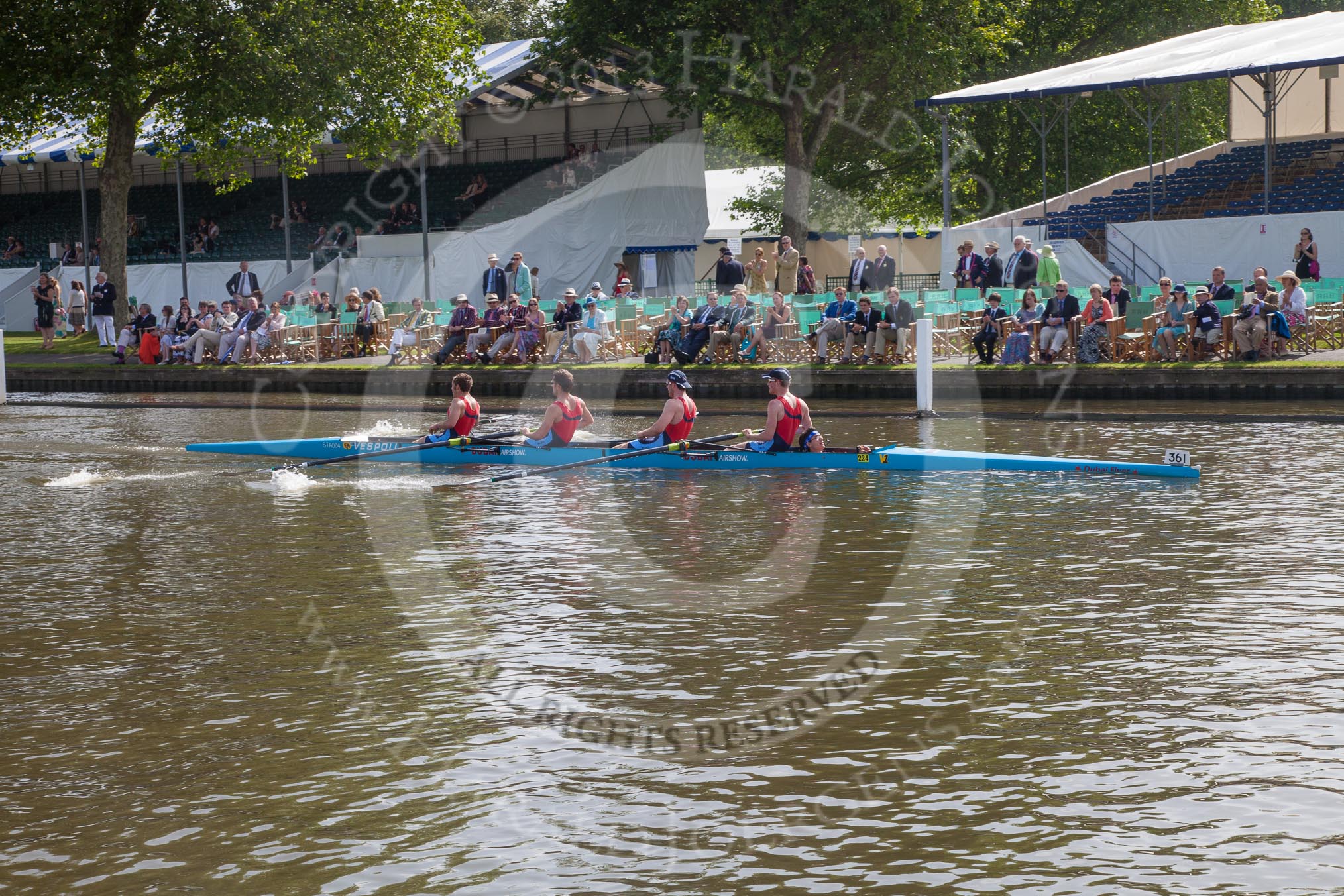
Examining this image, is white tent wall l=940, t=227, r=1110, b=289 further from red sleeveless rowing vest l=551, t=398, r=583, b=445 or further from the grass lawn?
the grass lawn

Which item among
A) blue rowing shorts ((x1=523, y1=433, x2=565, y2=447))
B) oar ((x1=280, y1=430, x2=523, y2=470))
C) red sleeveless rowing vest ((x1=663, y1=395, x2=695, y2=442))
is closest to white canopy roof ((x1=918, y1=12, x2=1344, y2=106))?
red sleeveless rowing vest ((x1=663, y1=395, x2=695, y2=442))

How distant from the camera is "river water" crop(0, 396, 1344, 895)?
5.95 metres

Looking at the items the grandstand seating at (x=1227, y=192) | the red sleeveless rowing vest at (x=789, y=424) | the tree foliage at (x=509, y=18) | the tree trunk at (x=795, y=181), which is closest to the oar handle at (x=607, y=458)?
the red sleeveless rowing vest at (x=789, y=424)

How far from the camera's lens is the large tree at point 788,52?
35.2 metres

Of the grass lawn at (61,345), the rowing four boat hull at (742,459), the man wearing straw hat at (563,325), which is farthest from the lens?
the grass lawn at (61,345)

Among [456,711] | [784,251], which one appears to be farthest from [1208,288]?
[456,711]

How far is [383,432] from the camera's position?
67.3ft

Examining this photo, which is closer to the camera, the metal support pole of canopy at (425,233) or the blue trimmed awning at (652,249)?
the metal support pole of canopy at (425,233)

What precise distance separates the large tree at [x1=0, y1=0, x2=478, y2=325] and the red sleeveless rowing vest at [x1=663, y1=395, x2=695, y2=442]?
18.6 m

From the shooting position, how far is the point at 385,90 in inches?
1337

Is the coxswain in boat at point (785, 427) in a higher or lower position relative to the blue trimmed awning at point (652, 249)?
lower

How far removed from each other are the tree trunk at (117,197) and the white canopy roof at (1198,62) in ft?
57.6

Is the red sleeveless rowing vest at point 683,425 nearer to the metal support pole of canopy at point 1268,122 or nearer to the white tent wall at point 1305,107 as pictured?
the metal support pole of canopy at point 1268,122

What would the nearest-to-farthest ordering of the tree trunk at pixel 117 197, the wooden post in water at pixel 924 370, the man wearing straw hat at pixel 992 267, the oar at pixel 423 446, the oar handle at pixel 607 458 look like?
1. the oar handle at pixel 607 458
2. the oar at pixel 423 446
3. the wooden post in water at pixel 924 370
4. the man wearing straw hat at pixel 992 267
5. the tree trunk at pixel 117 197
